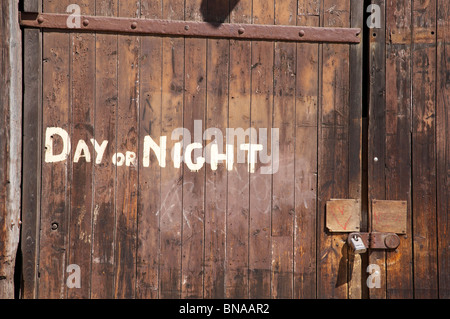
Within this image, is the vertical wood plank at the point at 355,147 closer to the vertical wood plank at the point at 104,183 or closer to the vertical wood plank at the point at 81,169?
the vertical wood plank at the point at 104,183

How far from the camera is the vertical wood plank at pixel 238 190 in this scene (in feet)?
8.04

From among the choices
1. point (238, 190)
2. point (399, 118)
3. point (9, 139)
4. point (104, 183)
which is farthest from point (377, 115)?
point (9, 139)

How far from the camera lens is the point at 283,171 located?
2.48 m

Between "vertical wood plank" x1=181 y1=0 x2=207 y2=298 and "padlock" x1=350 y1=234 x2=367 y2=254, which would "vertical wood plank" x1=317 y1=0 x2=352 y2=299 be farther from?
"vertical wood plank" x1=181 y1=0 x2=207 y2=298

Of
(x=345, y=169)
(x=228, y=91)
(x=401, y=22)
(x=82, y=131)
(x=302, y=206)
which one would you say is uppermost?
(x=401, y=22)

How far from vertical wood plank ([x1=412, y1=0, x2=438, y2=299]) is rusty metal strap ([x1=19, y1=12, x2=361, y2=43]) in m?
0.38

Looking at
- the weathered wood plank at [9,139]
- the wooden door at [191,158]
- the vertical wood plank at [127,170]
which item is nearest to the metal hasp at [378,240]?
the wooden door at [191,158]

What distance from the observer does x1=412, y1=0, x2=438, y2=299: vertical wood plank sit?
2.48 m

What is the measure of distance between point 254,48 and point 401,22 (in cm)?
87

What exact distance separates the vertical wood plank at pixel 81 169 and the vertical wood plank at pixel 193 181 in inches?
20.7

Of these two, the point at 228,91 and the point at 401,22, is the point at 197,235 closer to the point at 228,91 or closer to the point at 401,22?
the point at 228,91

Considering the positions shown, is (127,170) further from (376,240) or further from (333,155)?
(376,240)
